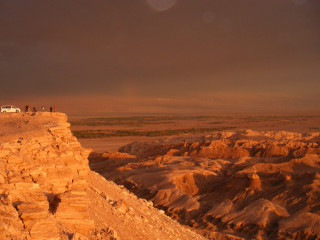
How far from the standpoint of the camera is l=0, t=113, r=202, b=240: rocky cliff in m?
5.25

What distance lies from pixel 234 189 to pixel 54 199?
14209 millimetres

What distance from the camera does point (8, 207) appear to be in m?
5.25

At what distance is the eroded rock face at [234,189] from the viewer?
14320 mm

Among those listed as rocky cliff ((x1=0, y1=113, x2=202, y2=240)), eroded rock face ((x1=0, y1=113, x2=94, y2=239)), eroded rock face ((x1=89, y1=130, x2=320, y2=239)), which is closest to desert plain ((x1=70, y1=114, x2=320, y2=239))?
eroded rock face ((x1=89, y1=130, x2=320, y2=239))

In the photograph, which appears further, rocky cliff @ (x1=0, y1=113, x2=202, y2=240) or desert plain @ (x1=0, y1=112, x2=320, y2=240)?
desert plain @ (x1=0, y1=112, x2=320, y2=240)

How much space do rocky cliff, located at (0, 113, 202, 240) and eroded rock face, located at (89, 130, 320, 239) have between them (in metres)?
5.89

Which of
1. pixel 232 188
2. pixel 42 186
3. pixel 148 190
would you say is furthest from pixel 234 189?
pixel 42 186

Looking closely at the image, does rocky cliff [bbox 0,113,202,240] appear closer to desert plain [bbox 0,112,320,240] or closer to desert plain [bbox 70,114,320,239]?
desert plain [bbox 0,112,320,240]

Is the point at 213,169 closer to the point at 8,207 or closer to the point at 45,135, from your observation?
the point at 45,135

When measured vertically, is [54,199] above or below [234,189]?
above

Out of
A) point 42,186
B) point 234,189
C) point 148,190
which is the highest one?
point 42,186

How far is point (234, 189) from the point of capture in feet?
62.2

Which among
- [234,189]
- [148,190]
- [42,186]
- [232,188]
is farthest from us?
[148,190]

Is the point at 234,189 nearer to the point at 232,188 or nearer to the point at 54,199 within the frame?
the point at 232,188
